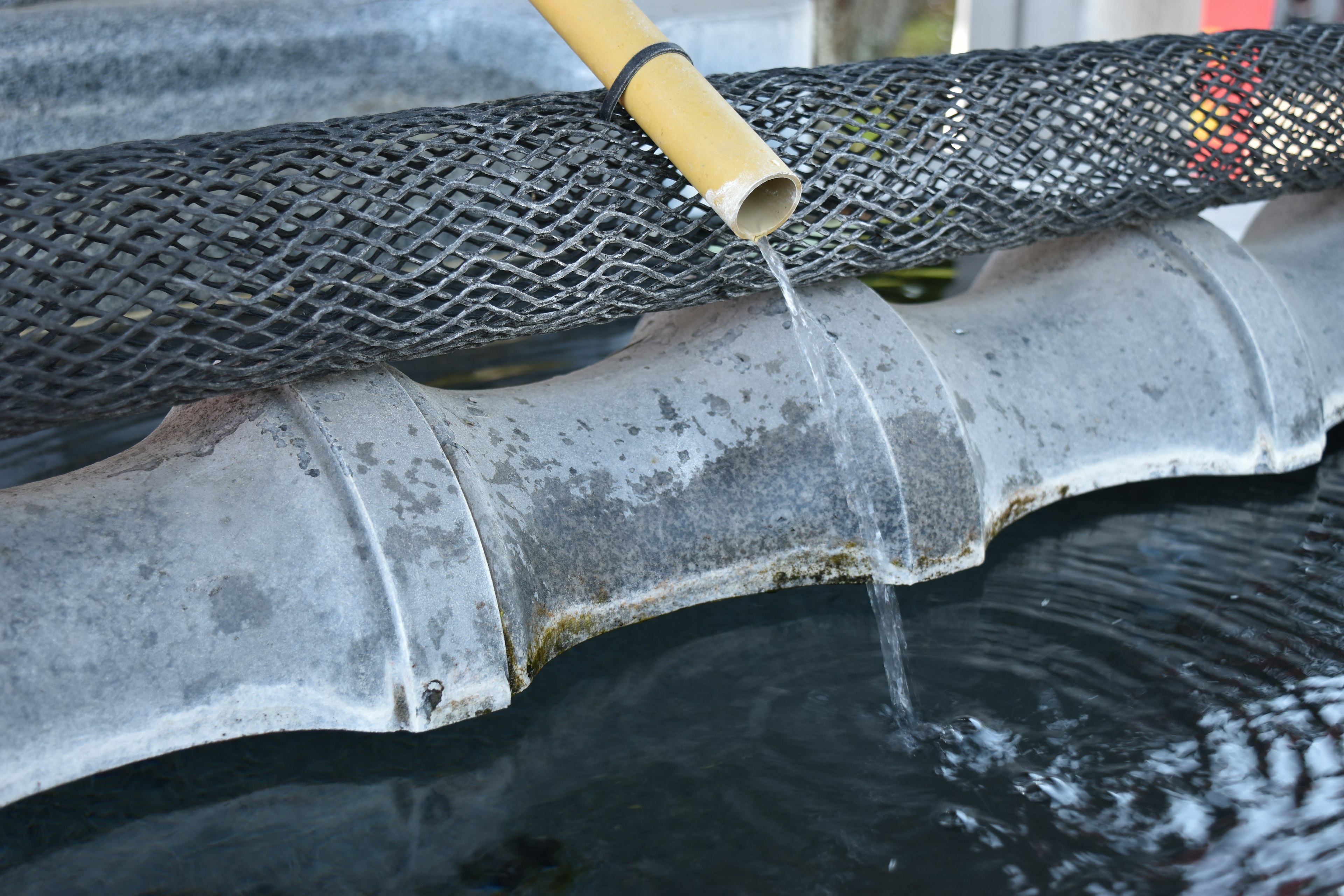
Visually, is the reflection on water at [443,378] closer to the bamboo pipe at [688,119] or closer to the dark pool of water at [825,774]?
the bamboo pipe at [688,119]

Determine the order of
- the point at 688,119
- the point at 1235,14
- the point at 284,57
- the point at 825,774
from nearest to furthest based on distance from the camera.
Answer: the point at 825,774 < the point at 688,119 < the point at 284,57 < the point at 1235,14

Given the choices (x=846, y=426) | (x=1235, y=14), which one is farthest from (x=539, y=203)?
(x=1235, y=14)

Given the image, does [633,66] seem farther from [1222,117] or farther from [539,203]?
[1222,117]

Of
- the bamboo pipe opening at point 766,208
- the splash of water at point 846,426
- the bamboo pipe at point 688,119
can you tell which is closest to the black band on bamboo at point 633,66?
the bamboo pipe at point 688,119

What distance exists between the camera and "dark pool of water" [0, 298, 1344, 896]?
1395 millimetres

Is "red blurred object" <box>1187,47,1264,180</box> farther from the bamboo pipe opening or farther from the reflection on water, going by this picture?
the reflection on water

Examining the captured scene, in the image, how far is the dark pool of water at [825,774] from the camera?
1395mm

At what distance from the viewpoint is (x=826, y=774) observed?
1.55m

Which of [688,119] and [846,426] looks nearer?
[688,119]

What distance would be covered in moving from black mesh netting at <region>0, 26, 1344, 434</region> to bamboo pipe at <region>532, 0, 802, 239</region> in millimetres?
87

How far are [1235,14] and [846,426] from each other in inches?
125

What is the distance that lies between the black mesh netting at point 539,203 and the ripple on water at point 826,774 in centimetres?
54

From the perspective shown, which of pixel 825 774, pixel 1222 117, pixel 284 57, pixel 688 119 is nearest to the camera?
pixel 825 774

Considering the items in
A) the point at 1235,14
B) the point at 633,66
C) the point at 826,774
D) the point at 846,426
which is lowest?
the point at 826,774
